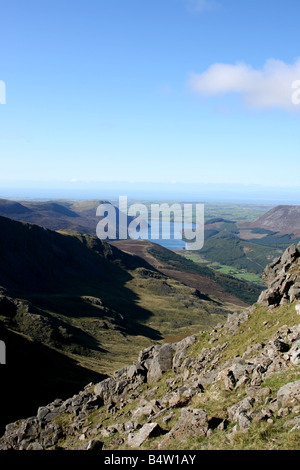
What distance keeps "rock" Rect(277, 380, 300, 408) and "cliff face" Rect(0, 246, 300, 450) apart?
0.13 ft

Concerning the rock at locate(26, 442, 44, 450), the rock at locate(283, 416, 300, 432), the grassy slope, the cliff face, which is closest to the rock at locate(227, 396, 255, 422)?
the cliff face

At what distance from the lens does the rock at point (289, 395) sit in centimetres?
1344

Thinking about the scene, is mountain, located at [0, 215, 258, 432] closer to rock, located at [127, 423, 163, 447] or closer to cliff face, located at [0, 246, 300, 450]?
cliff face, located at [0, 246, 300, 450]

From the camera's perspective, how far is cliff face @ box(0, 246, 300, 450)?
13.6m

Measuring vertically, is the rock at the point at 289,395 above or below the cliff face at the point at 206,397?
above

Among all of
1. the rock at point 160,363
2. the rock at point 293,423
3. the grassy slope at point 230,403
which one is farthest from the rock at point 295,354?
the rock at point 160,363

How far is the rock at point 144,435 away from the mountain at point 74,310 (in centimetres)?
2276

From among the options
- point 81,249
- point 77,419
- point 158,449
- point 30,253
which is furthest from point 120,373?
point 81,249

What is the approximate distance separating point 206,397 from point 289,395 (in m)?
5.44

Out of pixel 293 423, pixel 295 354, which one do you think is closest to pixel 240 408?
pixel 293 423

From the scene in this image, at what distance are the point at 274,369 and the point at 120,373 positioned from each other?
1676cm

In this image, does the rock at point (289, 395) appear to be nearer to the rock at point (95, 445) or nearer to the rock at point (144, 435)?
the rock at point (144, 435)

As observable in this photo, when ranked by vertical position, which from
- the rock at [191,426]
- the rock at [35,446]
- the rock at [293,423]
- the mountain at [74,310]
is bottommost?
the mountain at [74,310]
